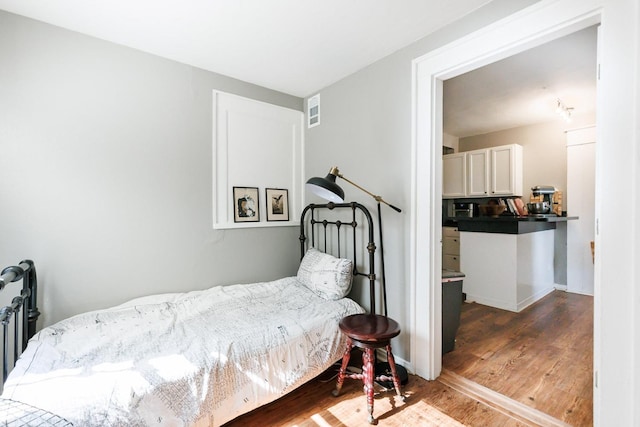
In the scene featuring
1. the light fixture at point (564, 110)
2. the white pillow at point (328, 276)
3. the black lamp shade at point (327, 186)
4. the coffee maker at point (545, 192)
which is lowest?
the white pillow at point (328, 276)

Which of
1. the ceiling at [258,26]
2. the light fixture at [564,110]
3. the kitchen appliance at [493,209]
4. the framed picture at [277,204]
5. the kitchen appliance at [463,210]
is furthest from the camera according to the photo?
the kitchen appliance at [463,210]

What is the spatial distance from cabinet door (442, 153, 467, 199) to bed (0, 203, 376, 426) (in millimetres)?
3303

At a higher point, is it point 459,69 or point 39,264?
point 459,69

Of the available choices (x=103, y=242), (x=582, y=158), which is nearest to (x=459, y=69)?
(x=103, y=242)

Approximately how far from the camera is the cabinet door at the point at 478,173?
4.73 metres

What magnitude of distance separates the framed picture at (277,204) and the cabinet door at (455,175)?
3.43 m

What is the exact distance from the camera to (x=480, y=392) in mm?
1858

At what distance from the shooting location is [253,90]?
2.79 metres

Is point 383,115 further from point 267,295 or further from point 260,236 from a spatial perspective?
point 267,295

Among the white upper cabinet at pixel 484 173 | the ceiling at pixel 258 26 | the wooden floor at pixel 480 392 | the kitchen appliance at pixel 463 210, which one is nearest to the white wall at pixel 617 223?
the wooden floor at pixel 480 392

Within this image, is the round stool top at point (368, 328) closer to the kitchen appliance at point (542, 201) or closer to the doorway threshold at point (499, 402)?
the doorway threshold at point (499, 402)

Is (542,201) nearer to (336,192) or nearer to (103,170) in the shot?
(336,192)

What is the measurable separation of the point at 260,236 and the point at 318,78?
5.15 feet

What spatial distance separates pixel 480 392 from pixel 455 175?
13.0 feet
